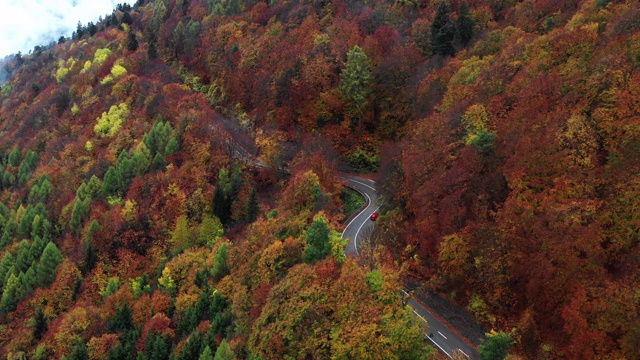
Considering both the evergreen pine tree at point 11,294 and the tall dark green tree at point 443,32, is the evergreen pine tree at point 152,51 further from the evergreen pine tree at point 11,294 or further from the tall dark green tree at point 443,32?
the tall dark green tree at point 443,32

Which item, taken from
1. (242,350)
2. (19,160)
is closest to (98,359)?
(242,350)

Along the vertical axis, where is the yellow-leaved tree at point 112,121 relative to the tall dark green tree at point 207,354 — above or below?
above

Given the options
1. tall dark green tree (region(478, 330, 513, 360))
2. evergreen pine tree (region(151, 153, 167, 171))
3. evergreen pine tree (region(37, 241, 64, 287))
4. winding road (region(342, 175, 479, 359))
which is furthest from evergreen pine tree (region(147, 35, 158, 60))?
tall dark green tree (region(478, 330, 513, 360))

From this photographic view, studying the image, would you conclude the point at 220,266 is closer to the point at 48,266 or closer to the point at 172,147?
the point at 172,147

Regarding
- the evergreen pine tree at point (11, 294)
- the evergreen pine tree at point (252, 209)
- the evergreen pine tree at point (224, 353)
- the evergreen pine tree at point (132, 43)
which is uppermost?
the evergreen pine tree at point (132, 43)

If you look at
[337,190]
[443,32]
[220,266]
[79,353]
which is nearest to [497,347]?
[337,190]

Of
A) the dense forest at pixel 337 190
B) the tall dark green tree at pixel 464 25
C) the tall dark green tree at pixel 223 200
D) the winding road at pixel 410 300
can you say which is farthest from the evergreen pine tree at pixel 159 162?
the tall dark green tree at pixel 464 25
